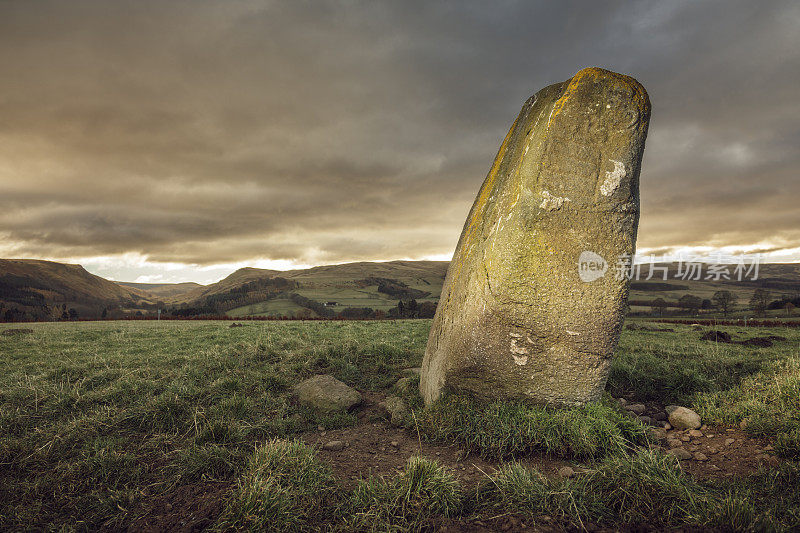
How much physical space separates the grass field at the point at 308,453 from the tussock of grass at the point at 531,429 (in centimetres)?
2

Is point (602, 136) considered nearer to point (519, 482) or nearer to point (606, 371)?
point (606, 371)

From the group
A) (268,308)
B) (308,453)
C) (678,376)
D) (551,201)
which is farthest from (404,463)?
(268,308)

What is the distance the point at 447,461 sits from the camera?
482 cm

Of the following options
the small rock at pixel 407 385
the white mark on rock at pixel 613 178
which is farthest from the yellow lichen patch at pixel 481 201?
the small rock at pixel 407 385

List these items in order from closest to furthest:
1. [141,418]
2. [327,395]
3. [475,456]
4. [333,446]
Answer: [475,456]
[333,446]
[141,418]
[327,395]

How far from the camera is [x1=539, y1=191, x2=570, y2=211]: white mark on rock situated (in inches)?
215

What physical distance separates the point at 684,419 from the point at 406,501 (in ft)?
17.7

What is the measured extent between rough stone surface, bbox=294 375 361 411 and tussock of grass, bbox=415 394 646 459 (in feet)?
5.67

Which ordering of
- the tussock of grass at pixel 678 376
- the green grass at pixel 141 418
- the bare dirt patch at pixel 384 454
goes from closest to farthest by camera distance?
the green grass at pixel 141 418 → the bare dirt patch at pixel 384 454 → the tussock of grass at pixel 678 376

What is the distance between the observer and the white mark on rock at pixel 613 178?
5.42 m

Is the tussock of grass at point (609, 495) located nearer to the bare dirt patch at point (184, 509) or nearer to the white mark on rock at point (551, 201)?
the bare dirt patch at point (184, 509)

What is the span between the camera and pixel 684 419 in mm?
5930

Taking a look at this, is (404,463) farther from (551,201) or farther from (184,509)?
(551,201)

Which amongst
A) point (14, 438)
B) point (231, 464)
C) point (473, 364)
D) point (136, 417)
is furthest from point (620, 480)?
point (14, 438)
